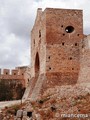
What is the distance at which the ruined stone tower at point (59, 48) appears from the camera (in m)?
34.5

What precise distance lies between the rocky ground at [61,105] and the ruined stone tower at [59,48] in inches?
42.6

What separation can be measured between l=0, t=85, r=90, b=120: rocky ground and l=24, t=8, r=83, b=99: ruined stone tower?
1.08 meters

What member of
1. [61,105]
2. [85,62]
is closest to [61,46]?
[85,62]

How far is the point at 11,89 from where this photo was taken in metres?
45.6

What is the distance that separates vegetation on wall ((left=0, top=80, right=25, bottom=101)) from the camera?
148 feet

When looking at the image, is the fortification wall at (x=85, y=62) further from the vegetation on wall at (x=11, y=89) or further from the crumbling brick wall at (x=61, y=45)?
the vegetation on wall at (x=11, y=89)

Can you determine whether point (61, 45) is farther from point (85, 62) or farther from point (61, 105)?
point (61, 105)

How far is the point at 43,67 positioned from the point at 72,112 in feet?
23.3

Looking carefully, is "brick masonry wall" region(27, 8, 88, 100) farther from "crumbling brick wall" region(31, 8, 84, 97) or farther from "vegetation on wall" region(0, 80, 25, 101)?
"vegetation on wall" region(0, 80, 25, 101)

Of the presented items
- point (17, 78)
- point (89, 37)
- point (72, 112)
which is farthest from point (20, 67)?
point (72, 112)

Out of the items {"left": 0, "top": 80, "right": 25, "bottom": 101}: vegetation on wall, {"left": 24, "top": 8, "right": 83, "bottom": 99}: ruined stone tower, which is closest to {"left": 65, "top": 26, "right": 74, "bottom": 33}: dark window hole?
{"left": 24, "top": 8, "right": 83, "bottom": 99}: ruined stone tower

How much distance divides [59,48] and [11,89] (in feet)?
39.7

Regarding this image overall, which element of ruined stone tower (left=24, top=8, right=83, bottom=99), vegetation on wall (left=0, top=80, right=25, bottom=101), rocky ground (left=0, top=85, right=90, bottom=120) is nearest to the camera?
rocky ground (left=0, top=85, right=90, bottom=120)

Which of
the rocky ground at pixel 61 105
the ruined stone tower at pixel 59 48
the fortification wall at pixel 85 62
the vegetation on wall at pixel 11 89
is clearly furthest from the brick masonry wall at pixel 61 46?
the vegetation on wall at pixel 11 89
